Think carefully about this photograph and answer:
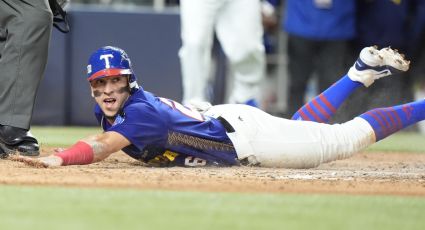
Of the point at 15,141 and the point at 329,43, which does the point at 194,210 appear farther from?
the point at 329,43

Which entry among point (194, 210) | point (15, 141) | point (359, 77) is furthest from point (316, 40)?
point (194, 210)

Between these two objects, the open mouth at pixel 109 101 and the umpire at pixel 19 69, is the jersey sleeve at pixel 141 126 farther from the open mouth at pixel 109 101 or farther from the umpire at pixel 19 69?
the umpire at pixel 19 69

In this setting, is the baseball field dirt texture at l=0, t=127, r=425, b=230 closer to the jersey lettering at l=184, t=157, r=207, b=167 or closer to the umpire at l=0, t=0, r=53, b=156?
the jersey lettering at l=184, t=157, r=207, b=167

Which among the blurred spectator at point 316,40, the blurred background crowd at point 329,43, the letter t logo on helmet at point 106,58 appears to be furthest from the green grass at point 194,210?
the blurred spectator at point 316,40

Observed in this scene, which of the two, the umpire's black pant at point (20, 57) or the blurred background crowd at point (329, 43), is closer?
the umpire's black pant at point (20, 57)

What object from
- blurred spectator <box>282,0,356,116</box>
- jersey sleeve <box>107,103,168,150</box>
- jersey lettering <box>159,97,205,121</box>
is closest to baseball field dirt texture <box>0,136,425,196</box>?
jersey sleeve <box>107,103,168,150</box>

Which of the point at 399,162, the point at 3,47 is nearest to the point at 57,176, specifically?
the point at 3,47

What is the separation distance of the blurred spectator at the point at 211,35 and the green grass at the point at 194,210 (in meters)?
4.12

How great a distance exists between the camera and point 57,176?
567 centimetres

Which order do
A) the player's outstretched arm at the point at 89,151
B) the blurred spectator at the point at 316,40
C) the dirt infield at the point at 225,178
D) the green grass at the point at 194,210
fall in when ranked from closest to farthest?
the green grass at the point at 194,210 < the dirt infield at the point at 225,178 < the player's outstretched arm at the point at 89,151 < the blurred spectator at the point at 316,40

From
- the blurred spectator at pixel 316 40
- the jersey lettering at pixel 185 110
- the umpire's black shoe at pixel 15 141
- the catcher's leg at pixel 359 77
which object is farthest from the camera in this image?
the blurred spectator at pixel 316 40

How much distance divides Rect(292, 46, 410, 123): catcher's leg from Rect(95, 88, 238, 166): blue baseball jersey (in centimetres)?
82

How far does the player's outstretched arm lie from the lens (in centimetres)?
590

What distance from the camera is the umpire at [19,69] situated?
673 centimetres
